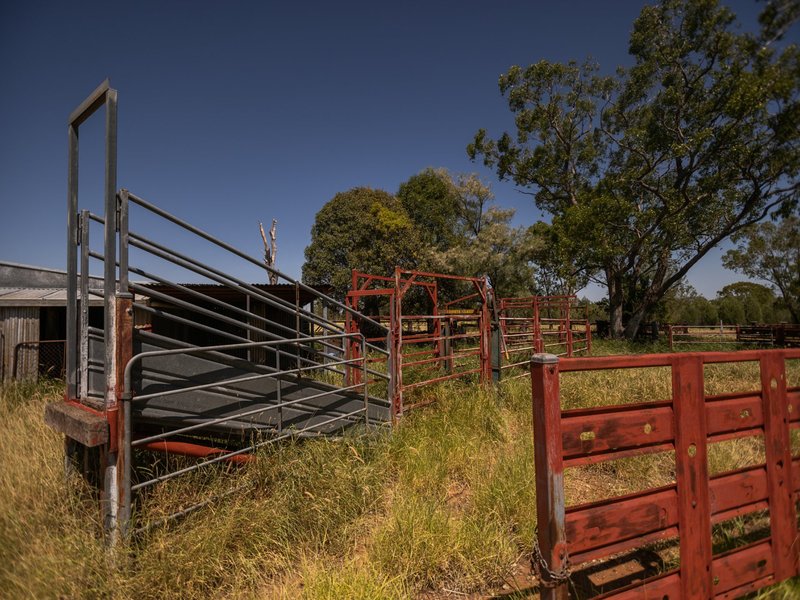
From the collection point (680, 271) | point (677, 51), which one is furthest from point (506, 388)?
point (680, 271)

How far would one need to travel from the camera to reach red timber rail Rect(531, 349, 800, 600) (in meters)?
1.61

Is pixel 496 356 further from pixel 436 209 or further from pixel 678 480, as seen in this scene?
pixel 436 209

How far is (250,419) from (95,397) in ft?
3.93

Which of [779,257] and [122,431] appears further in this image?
[779,257]

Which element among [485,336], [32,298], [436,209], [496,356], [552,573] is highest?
[436,209]

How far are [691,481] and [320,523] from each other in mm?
2498

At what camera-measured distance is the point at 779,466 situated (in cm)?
215

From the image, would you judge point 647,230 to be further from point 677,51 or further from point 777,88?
point 777,88

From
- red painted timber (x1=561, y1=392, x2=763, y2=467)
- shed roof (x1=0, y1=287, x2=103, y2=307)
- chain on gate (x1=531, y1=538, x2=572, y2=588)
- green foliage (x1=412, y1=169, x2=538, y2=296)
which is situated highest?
green foliage (x1=412, y1=169, x2=538, y2=296)

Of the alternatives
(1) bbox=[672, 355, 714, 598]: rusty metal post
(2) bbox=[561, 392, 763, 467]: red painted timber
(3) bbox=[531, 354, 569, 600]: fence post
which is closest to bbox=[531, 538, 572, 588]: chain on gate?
(3) bbox=[531, 354, 569, 600]: fence post

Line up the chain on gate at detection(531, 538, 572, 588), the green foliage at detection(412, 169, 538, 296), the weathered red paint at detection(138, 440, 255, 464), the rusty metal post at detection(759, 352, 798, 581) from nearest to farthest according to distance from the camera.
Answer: the chain on gate at detection(531, 538, 572, 588) < the rusty metal post at detection(759, 352, 798, 581) < the weathered red paint at detection(138, 440, 255, 464) < the green foliage at detection(412, 169, 538, 296)

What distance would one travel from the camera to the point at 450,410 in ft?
18.2

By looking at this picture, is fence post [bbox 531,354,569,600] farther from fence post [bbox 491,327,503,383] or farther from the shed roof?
the shed roof

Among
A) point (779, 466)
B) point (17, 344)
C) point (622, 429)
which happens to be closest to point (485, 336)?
point (779, 466)
